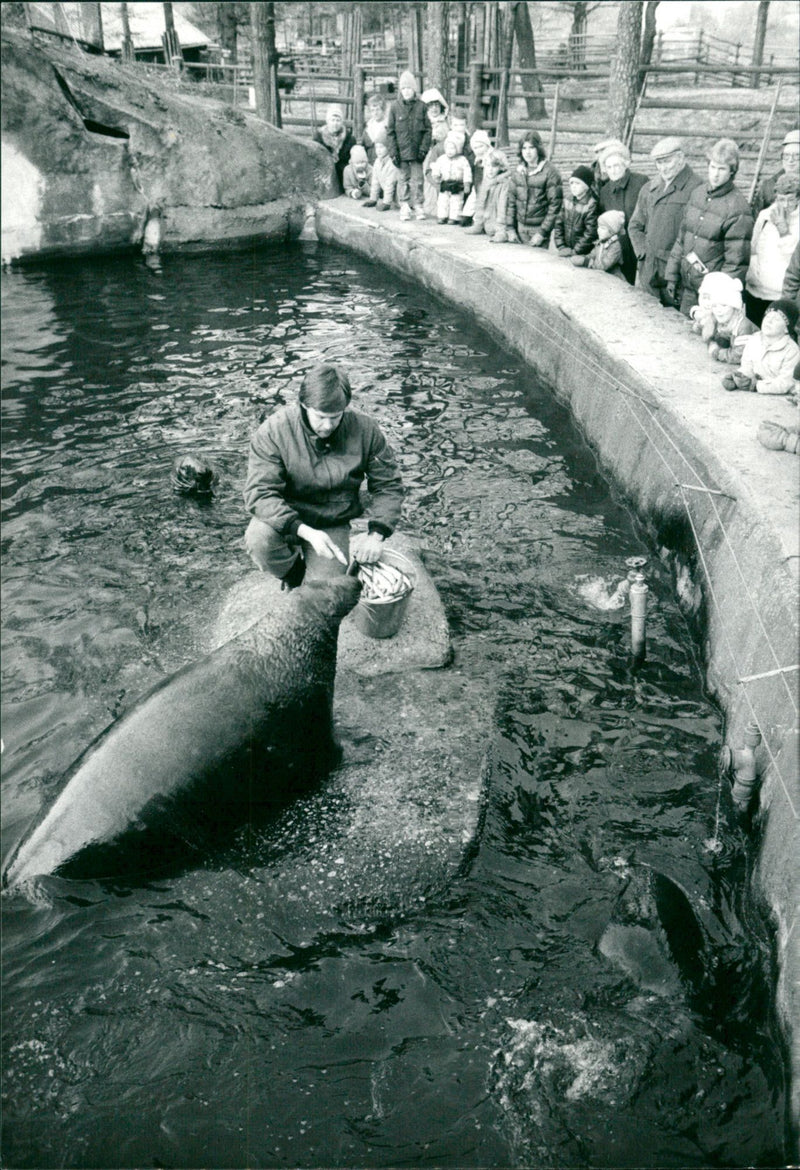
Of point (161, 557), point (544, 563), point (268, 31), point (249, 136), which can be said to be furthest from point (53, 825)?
point (268, 31)

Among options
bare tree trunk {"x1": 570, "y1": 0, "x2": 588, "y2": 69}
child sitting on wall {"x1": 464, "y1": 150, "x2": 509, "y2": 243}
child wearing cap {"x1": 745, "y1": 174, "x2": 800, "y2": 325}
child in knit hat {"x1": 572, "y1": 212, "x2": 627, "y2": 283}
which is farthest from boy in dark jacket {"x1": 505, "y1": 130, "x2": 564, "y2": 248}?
bare tree trunk {"x1": 570, "y1": 0, "x2": 588, "y2": 69}

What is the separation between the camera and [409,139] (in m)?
15.5

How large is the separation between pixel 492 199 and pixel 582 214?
3.16 m

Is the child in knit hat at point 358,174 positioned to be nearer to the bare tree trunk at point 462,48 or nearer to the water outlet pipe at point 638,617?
the bare tree trunk at point 462,48

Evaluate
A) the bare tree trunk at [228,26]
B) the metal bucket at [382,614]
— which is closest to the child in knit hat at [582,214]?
the metal bucket at [382,614]

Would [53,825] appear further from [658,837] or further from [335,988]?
[658,837]

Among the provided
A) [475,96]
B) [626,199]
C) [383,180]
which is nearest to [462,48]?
[475,96]

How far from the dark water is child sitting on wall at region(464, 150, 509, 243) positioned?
728 centimetres

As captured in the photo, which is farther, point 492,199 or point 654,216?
point 492,199

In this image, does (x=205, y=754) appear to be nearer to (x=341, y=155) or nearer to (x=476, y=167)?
(x=476, y=167)

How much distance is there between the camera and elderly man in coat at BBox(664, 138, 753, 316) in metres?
8.19

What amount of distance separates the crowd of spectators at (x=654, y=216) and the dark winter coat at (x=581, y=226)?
0.04ft

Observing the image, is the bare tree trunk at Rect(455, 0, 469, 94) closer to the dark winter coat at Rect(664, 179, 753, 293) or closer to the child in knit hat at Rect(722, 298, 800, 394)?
the dark winter coat at Rect(664, 179, 753, 293)

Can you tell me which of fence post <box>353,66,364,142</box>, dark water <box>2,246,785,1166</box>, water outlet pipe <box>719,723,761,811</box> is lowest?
dark water <box>2,246,785,1166</box>
